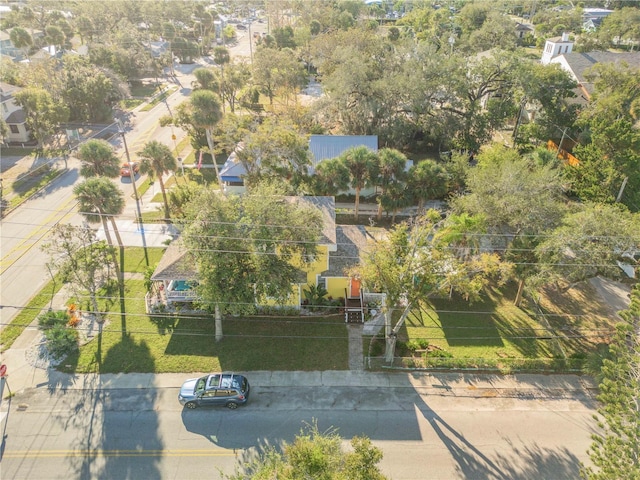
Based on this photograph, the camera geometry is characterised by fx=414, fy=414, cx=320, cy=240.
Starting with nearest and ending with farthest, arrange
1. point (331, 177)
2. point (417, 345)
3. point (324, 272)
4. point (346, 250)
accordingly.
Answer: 1. point (417, 345)
2. point (324, 272)
3. point (346, 250)
4. point (331, 177)

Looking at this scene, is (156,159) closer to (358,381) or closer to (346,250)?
(346,250)

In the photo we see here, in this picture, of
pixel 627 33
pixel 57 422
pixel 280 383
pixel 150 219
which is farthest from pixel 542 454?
pixel 627 33

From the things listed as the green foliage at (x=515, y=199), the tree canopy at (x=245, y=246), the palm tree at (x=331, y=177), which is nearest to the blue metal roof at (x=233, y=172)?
the palm tree at (x=331, y=177)

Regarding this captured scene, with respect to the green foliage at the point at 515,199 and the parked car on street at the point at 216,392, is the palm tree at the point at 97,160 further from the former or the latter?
the green foliage at the point at 515,199

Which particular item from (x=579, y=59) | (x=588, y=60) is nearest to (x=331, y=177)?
(x=579, y=59)

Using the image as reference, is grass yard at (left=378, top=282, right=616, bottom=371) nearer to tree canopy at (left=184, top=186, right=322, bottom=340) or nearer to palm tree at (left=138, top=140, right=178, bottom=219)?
tree canopy at (left=184, top=186, right=322, bottom=340)

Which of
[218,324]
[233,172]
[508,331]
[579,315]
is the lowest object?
[508,331]
